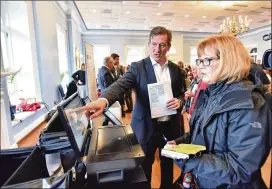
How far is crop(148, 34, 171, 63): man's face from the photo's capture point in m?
1.37

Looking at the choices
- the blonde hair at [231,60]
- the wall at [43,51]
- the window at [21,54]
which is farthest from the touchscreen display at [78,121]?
the window at [21,54]

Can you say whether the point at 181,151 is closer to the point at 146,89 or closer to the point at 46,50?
the point at 146,89

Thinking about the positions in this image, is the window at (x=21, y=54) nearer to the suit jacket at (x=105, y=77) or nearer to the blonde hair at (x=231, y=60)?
the suit jacket at (x=105, y=77)

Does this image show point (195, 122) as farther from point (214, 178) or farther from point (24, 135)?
point (24, 135)

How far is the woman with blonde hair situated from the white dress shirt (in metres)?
0.48

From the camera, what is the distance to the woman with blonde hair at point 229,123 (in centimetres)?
74

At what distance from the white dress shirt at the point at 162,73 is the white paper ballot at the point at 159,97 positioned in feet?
0.27

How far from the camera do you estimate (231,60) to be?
33.4 inches

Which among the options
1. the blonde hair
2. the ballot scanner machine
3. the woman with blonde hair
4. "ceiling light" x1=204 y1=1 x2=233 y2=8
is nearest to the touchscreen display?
the ballot scanner machine

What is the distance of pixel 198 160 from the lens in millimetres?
819

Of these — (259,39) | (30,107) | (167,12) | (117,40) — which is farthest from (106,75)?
(259,39)

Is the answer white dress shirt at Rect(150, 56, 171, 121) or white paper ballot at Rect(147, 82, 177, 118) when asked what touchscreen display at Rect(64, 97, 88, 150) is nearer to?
white paper ballot at Rect(147, 82, 177, 118)

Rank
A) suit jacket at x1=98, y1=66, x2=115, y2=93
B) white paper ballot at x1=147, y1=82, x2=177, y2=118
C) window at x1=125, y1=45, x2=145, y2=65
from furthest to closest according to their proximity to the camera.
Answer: window at x1=125, y1=45, x2=145, y2=65
suit jacket at x1=98, y1=66, x2=115, y2=93
white paper ballot at x1=147, y1=82, x2=177, y2=118

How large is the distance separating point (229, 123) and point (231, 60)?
0.27 metres
